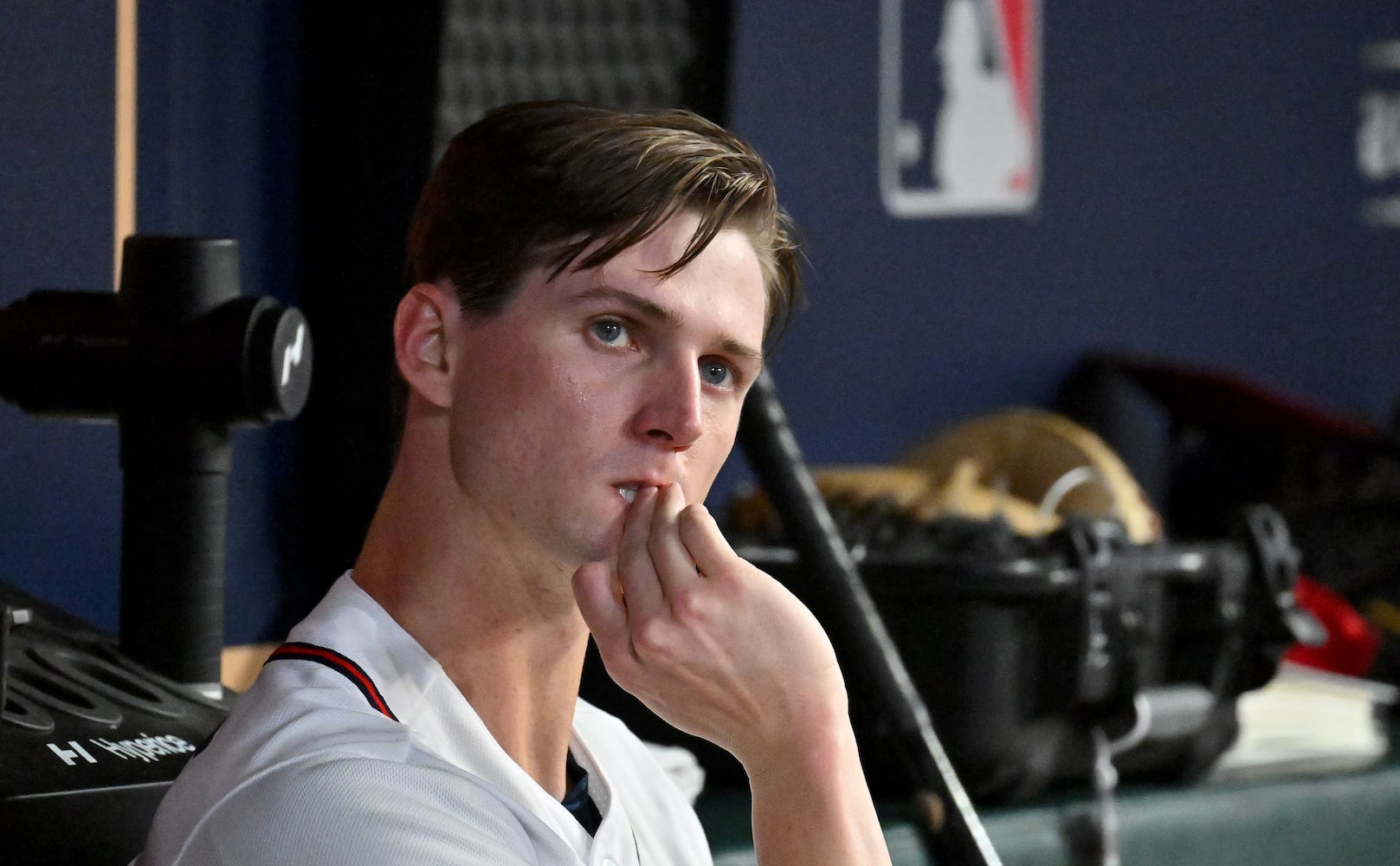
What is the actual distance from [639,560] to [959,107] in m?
1.25

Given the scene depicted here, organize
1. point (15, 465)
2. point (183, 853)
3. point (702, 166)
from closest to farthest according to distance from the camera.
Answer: point (183, 853), point (702, 166), point (15, 465)

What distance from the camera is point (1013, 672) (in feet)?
3.62

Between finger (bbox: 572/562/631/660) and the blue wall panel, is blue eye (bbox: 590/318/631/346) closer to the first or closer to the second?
finger (bbox: 572/562/631/660)

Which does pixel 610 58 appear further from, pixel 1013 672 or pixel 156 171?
pixel 1013 672

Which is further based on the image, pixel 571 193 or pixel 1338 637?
pixel 1338 637

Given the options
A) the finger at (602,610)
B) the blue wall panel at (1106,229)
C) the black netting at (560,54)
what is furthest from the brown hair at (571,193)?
the blue wall panel at (1106,229)

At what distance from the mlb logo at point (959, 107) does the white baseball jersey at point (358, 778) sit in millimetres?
1139

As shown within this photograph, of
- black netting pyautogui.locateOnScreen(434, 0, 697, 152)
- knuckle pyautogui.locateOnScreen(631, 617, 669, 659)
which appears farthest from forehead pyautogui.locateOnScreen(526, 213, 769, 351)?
black netting pyautogui.locateOnScreen(434, 0, 697, 152)

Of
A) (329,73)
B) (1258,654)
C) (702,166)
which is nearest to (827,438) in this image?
(1258,654)

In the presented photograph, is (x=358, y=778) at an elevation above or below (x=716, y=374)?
below

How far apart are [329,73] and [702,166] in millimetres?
563

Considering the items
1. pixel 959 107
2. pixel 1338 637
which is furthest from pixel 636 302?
pixel 959 107

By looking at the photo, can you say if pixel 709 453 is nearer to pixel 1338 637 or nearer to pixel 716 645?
pixel 716 645

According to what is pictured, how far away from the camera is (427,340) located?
0.65 meters
